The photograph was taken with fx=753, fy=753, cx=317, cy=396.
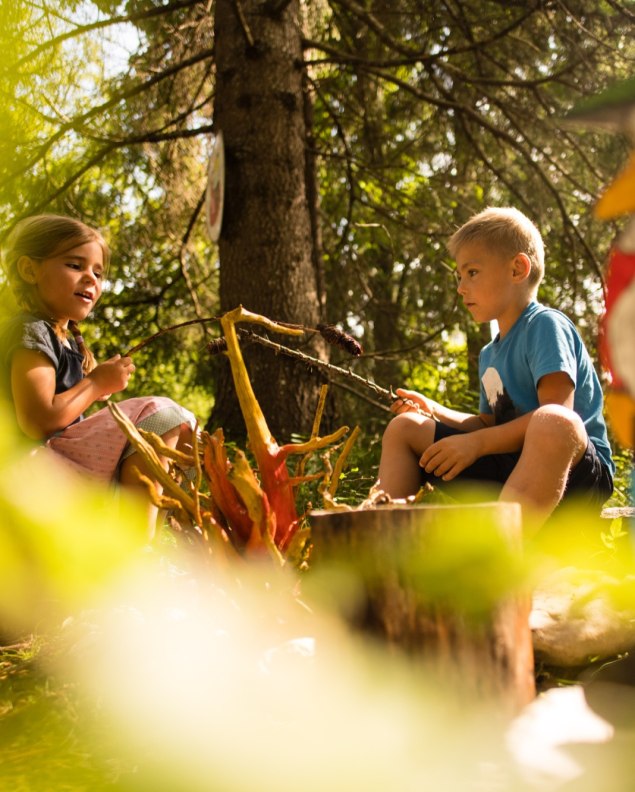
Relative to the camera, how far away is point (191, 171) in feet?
17.6

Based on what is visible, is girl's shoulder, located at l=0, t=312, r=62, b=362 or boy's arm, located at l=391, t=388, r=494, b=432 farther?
boy's arm, located at l=391, t=388, r=494, b=432

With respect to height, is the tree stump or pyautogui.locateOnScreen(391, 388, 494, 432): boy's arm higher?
pyautogui.locateOnScreen(391, 388, 494, 432): boy's arm

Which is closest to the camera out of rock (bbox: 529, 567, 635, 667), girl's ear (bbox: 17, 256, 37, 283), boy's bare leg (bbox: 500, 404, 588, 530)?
rock (bbox: 529, 567, 635, 667)

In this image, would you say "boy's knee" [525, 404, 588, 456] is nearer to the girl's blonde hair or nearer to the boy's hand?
the boy's hand

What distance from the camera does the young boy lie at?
5.49 ft

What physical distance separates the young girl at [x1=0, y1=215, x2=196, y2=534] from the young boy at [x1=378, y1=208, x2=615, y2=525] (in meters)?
0.64

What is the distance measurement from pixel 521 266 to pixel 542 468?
2.74ft

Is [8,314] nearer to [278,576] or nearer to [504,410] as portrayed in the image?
[278,576]

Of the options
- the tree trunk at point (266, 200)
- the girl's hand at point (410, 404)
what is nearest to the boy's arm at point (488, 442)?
the girl's hand at point (410, 404)

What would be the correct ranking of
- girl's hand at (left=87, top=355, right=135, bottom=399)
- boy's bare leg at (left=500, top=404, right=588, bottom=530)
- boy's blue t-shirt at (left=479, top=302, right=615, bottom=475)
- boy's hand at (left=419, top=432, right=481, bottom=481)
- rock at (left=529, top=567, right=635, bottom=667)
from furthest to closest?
girl's hand at (left=87, top=355, right=135, bottom=399), boy's blue t-shirt at (left=479, top=302, right=615, bottom=475), boy's hand at (left=419, top=432, right=481, bottom=481), boy's bare leg at (left=500, top=404, right=588, bottom=530), rock at (left=529, top=567, right=635, bottom=667)

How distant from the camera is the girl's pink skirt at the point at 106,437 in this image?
2.13m

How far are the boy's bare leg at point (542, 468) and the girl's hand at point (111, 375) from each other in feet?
3.55

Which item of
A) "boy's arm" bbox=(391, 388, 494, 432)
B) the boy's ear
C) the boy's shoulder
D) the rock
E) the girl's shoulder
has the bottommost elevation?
the rock

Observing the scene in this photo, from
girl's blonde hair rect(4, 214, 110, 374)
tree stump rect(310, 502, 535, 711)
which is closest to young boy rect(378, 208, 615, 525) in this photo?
tree stump rect(310, 502, 535, 711)
